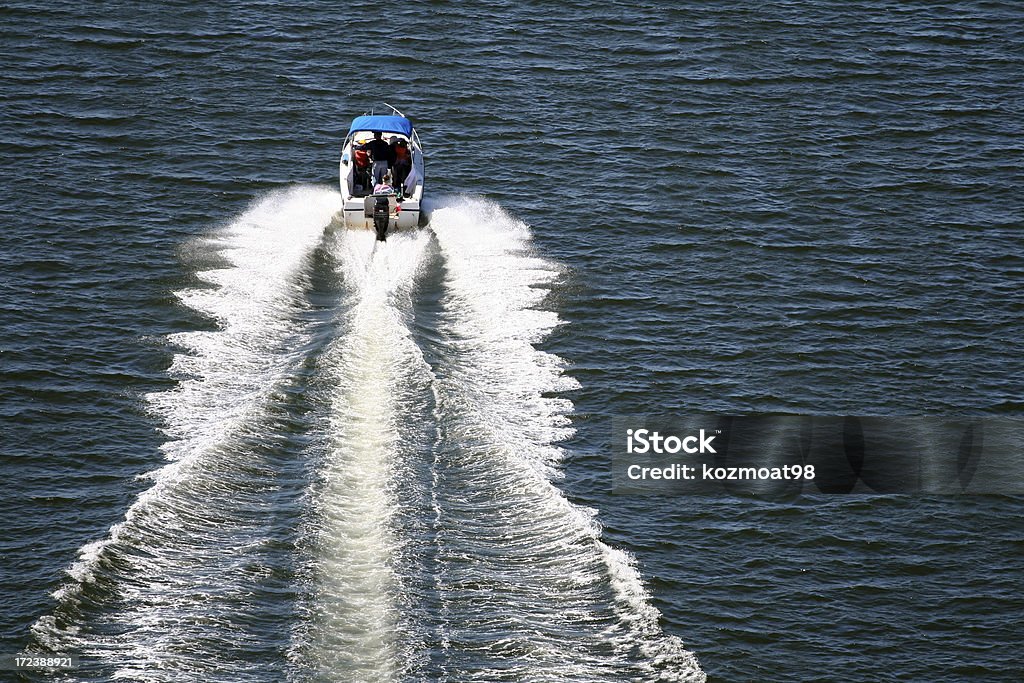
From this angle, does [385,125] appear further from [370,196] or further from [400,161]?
[370,196]

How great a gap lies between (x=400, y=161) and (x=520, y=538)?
18724 mm

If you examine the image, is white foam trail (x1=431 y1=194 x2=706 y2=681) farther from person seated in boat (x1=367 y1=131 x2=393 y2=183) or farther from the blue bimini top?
the blue bimini top

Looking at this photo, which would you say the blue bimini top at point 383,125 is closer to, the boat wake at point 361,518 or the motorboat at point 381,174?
the motorboat at point 381,174

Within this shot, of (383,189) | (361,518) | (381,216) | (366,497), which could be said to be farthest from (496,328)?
(361,518)

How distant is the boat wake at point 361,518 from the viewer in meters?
23.7

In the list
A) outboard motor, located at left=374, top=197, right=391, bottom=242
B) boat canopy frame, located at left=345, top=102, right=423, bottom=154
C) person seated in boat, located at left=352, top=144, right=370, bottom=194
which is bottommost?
outboard motor, located at left=374, top=197, right=391, bottom=242

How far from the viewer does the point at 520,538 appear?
26.7 metres

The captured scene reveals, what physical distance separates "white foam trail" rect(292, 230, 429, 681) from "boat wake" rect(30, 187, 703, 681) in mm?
46

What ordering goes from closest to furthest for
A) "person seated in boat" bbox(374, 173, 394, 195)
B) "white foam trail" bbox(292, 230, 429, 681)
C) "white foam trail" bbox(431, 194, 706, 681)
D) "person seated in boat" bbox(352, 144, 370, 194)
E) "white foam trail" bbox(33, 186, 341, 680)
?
"white foam trail" bbox(292, 230, 429, 681)
"white foam trail" bbox(33, 186, 341, 680)
"white foam trail" bbox(431, 194, 706, 681)
"person seated in boat" bbox(374, 173, 394, 195)
"person seated in boat" bbox(352, 144, 370, 194)

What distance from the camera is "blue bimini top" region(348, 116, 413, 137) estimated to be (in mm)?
42812

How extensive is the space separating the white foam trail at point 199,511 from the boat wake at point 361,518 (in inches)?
1.9

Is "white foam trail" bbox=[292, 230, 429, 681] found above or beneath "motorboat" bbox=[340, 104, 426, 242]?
beneath

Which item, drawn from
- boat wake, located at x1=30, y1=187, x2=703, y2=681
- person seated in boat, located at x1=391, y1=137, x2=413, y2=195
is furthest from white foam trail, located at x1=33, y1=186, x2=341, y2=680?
person seated in boat, located at x1=391, y1=137, x2=413, y2=195

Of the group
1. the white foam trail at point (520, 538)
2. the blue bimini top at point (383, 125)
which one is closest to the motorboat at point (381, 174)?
the blue bimini top at point (383, 125)
